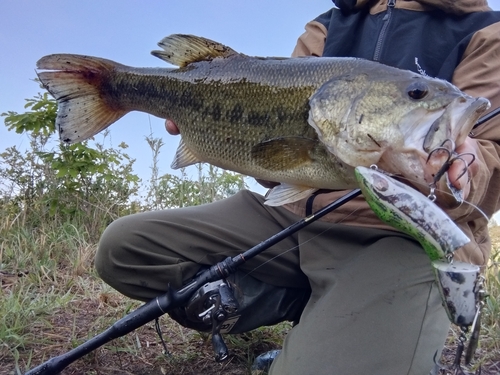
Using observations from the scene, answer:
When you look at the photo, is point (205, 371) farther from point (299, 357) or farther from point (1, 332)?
point (1, 332)

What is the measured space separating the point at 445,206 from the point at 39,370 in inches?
72.4

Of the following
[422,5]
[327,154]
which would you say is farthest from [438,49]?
[327,154]

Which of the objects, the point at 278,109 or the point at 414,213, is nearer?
the point at 414,213

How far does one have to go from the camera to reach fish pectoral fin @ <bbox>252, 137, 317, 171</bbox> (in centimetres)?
205

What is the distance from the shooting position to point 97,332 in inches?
119

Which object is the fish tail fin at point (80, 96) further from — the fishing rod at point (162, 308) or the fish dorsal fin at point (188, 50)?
the fishing rod at point (162, 308)

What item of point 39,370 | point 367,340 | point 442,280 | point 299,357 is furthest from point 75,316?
point 442,280

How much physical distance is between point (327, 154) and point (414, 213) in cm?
71

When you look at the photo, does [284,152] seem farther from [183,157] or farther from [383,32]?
[383,32]

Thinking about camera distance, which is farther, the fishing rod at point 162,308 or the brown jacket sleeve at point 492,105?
the fishing rod at point 162,308

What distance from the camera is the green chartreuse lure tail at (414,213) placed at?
1.27 m

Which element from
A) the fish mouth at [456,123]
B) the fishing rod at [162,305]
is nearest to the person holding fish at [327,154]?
the fish mouth at [456,123]

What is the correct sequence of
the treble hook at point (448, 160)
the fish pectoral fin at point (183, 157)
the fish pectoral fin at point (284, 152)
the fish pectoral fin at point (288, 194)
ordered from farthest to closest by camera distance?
the fish pectoral fin at point (183, 157) → the fish pectoral fin at point (288, 194) → the fish pectoral fin at point (284, 152) → the treble hook at point (448, 160)

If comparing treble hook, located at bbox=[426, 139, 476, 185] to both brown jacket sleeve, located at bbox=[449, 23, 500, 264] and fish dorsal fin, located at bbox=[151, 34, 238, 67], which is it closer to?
brown jacket sleeve, located at bbox=[449, 23, 500, 264]
